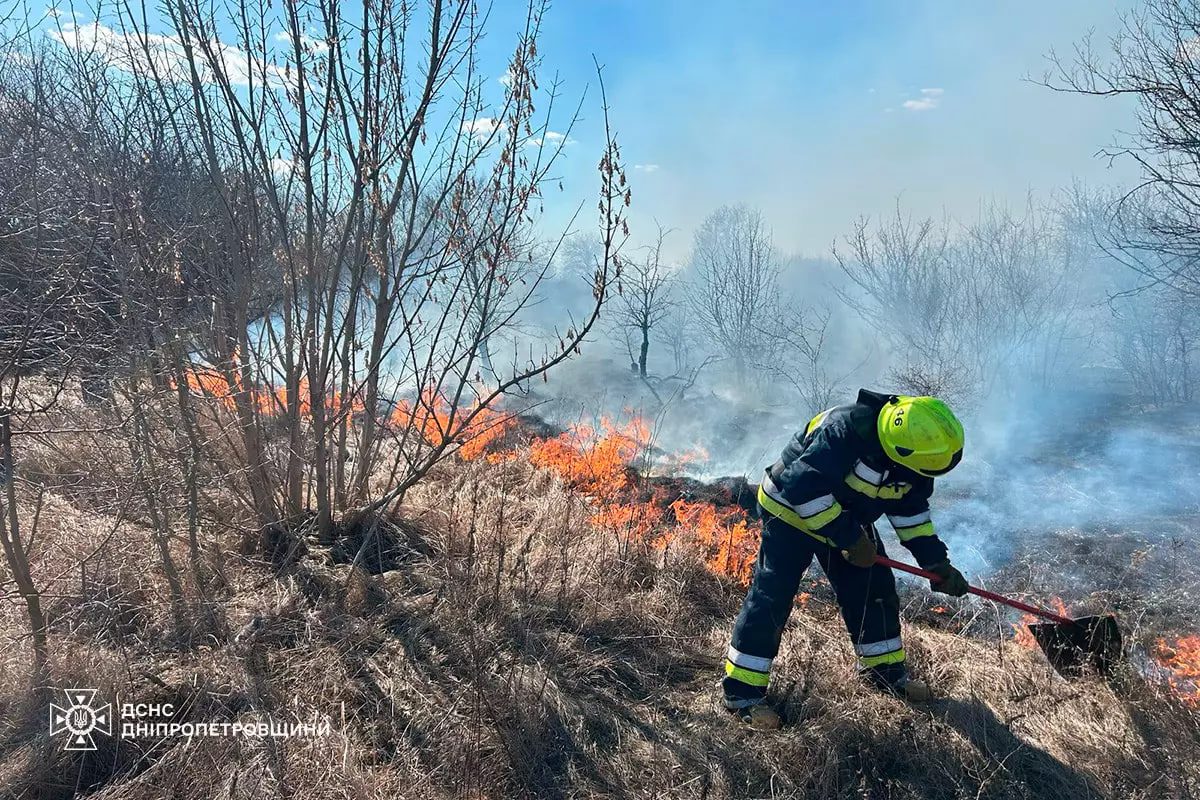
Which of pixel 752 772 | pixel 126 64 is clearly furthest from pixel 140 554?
pixel 752 772

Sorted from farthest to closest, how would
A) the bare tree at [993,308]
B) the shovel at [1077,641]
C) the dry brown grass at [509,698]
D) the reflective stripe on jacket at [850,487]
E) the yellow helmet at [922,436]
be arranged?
the bare tree at [993,308]
the shovel at [1077,641]
the reflective stripe on jacket at [850,487]
the yellow helmet at [922,436]
the dry brown grass at [509,698]

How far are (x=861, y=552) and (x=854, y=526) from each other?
0.43 ft

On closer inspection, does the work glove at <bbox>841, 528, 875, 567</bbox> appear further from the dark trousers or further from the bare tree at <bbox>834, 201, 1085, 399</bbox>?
the bare tree at <bbox>834, 201, 1085, 399</bbox>

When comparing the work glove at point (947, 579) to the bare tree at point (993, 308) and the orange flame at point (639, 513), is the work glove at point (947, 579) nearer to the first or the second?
the orange flame at point (639, 513)

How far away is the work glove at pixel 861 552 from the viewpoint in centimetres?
304

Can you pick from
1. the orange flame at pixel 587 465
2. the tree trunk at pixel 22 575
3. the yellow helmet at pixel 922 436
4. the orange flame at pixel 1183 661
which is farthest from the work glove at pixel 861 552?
the tree trunk at pixel 22 575

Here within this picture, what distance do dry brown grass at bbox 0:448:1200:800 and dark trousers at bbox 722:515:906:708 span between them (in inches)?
7.5

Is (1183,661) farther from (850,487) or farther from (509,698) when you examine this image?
(509,698)

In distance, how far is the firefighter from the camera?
115 inches

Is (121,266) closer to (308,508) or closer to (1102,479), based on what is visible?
(308,508)

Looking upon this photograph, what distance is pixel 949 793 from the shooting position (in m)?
2.58

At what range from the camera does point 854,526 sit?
10.0 ft

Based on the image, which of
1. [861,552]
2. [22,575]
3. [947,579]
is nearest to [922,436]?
[861,552]

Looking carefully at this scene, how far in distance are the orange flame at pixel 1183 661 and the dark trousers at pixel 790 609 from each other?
2006mm
